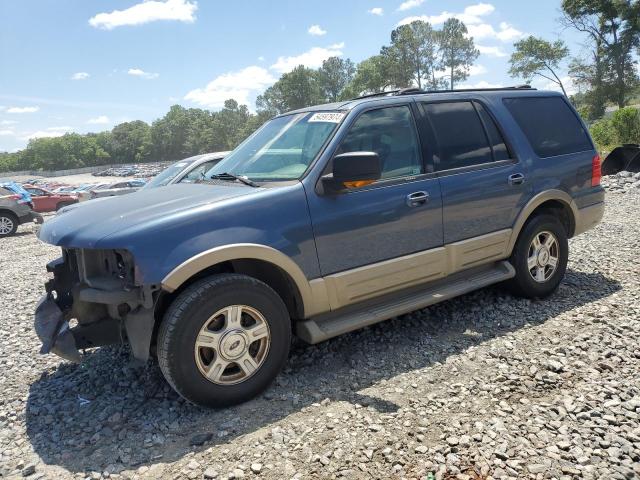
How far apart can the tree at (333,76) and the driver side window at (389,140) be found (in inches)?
4021

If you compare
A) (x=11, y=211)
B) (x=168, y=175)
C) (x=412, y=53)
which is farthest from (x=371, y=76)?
(x=168, y=175)

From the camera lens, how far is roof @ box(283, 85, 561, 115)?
4023 mm

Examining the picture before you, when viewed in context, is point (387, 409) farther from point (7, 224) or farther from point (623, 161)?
point (7, 224)

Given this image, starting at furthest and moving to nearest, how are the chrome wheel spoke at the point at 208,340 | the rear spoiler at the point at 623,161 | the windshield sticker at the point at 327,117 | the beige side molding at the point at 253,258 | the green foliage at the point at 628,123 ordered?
the green foliage at the point at 628,123 → the rear spoiler at the point at 623,161 → the windshield sticker at the point at 327,117 → the chrome wheel spoke at the point at 208,340 → the beige side molding at the point at 253,258

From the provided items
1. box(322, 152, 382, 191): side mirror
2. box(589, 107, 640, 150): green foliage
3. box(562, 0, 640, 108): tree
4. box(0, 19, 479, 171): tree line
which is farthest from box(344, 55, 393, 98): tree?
box(322, 152, 382, 191): side mirror

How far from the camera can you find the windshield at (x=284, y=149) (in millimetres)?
3680

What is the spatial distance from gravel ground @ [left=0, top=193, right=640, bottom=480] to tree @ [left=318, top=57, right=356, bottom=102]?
103 m

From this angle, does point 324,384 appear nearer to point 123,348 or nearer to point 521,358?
point 521,358

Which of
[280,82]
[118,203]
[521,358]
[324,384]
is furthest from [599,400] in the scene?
[280,82]

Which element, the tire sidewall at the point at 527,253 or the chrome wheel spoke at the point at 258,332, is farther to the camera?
the tire sidewall at the point at 527,253

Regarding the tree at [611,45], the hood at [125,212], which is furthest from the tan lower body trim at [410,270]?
the tree at [611,45]

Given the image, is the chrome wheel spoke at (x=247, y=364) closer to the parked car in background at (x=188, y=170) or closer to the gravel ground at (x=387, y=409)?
the gravel ground at (x=387, y=409)

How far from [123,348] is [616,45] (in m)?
A: 45.5

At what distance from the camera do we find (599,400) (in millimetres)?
3002
